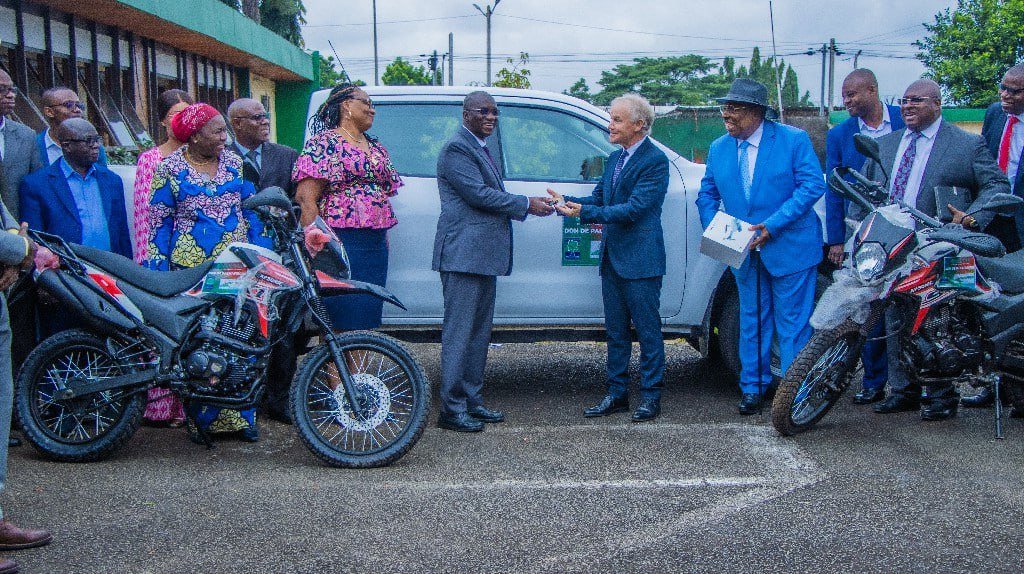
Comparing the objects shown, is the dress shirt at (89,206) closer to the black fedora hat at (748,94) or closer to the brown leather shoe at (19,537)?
the brown leather shoe at (19,537)

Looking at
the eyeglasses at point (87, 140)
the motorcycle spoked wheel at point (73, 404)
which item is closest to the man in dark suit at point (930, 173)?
the motorcycle spoked wheel at point (73, 404)

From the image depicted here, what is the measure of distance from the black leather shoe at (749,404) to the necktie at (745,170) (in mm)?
1190

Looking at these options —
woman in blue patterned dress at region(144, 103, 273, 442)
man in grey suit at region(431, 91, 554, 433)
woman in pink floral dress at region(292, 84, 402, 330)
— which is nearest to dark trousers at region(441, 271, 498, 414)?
man in grey suit at region(431, 91, 554, 433)

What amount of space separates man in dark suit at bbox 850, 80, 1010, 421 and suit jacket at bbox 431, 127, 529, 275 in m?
2.19

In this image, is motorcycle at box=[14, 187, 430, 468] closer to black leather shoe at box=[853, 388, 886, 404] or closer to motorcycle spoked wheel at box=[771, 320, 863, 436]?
motorcycle spoked wheel at box=[771, 320, 863, 436]

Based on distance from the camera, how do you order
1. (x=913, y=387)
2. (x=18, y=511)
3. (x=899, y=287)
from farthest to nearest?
(x=913, y=387)
(x=899, y=287)
(x=18, y=511)

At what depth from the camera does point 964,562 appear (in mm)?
3779

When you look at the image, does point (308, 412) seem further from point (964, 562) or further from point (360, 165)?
point (964, 562)

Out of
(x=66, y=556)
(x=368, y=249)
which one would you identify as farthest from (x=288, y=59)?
(x=66, y=556)

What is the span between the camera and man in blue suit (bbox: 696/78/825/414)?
5.99 m

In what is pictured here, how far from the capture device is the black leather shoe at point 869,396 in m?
6.40

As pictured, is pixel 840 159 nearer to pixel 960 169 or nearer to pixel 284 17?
pixel 960 169

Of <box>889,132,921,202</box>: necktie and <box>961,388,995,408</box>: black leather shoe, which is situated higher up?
<box>889,132,921,202</box>: necktie

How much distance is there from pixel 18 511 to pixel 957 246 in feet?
15.6
